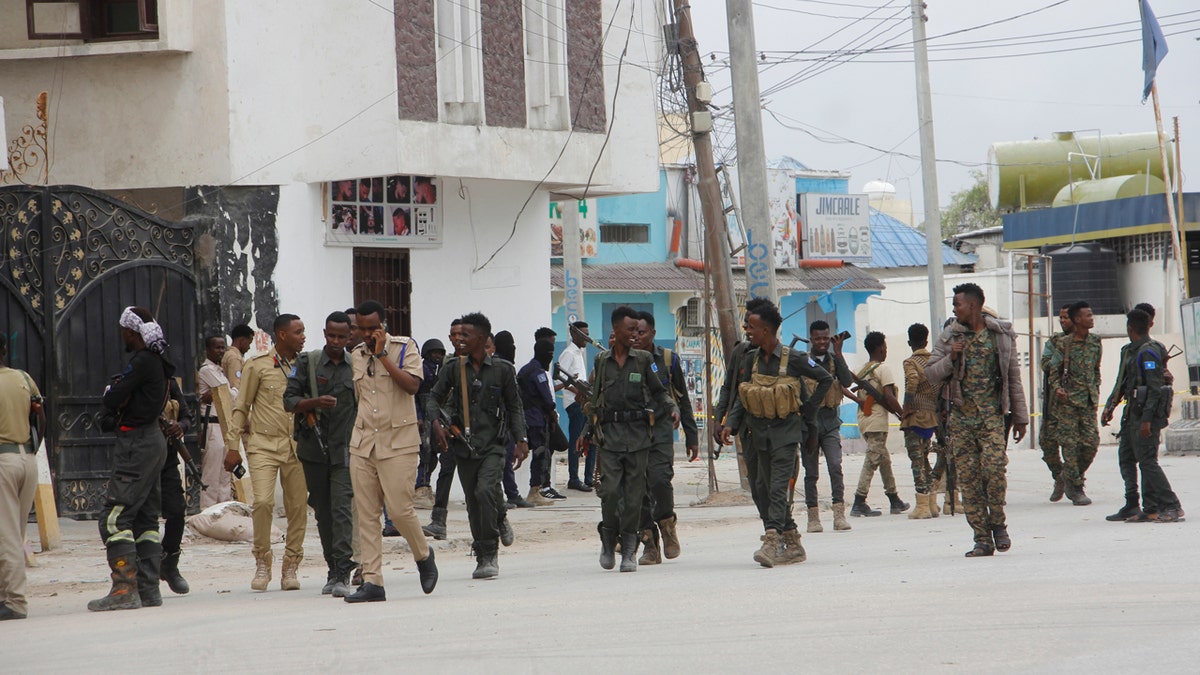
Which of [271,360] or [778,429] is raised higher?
[271,360]

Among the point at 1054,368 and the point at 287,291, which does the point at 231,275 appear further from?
the point at 1054,368

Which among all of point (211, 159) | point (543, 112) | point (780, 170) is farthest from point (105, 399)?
point (780, 170)

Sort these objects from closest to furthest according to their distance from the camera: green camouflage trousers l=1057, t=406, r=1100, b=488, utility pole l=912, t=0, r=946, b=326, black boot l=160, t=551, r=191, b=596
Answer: black boot l=160, t=551, r=191, b=596, green camouflage trousers l=1057, t=406, r=1100, b=488, utility pole l=912, t=0, r=946, b=326

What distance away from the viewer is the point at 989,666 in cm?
619

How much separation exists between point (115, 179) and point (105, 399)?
7.20 m

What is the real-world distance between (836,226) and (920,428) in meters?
23.1

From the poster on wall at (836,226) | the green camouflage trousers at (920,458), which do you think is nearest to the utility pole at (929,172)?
the green camouflage trousers at (920,458)

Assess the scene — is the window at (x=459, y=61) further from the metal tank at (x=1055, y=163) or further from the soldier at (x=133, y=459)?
the metal tank at (x=1055, y=163)

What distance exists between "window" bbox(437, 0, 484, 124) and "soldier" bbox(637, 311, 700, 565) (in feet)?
20.4

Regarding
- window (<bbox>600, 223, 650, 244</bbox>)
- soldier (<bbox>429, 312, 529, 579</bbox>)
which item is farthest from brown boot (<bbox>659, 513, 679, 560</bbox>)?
window (<bbox>600, 223, 650, 244</bbox>)

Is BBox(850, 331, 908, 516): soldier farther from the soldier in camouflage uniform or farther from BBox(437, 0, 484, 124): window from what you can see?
BBox(437, 0, 484, 124): window

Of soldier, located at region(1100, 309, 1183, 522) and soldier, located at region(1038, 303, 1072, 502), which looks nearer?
soldier, located at region(1100, 309, 1183, 522)

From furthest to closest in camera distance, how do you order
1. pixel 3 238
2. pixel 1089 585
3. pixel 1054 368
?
pixel 1054 368 < pixel 3 238 < pixel 1089 585

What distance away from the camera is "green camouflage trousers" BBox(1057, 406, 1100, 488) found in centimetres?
1444
